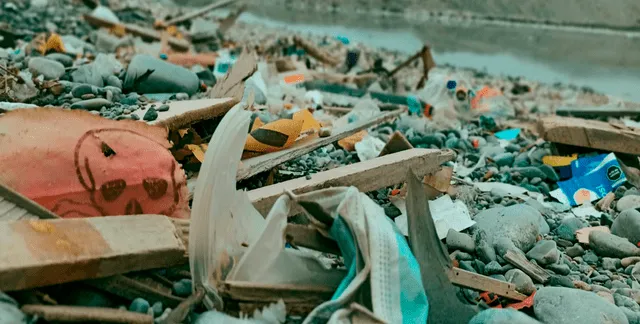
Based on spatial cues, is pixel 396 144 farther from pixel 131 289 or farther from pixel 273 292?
pixel 131 289

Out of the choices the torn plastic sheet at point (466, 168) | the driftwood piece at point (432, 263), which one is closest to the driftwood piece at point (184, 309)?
the driftwood piece at point (432, 263)

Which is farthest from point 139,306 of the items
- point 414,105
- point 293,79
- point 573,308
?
point 293,79

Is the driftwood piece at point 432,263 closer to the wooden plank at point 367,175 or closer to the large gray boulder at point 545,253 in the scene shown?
the wooden plank at point 367,175

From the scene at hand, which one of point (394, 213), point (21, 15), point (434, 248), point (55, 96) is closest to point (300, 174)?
point (394, 213)

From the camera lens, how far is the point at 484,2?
3888 cm

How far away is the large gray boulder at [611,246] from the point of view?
283 cm

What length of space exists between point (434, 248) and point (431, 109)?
12.1 ft

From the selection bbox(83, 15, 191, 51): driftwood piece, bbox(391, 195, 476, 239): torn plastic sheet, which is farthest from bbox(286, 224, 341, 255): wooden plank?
bbox(83, 15, 191, 51): driftwood piece

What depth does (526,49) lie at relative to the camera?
63.5 feet

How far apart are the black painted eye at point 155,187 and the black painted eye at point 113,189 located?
0.09 m

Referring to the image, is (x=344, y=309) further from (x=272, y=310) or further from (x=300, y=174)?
(x=300, y=174)

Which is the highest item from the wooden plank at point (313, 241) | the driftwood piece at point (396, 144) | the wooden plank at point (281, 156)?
the wooden plank at point (313, 241)

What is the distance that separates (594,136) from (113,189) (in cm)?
333

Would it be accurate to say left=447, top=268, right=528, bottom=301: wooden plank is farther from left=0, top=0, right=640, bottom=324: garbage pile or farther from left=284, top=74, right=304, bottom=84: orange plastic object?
left=284, top=74, right=304, bottom=84: orange plastic object
